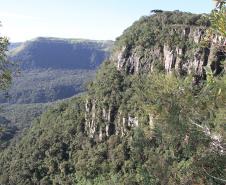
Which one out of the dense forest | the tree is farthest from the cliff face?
the tree

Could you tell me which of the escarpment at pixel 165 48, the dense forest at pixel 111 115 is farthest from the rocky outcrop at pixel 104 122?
the escarpment at pixel 165 48

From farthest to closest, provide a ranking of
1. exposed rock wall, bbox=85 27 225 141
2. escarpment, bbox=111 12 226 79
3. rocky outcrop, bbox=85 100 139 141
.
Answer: rocky outcrop, bbox=85 100 139 141
escarpment, bbox=111 12 226 79
exposed rock wall, bbox=85 27 225 141

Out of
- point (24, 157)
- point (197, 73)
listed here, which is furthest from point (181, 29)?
point (24, 157)

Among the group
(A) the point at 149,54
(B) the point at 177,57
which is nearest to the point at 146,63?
(A) the point at 149,54

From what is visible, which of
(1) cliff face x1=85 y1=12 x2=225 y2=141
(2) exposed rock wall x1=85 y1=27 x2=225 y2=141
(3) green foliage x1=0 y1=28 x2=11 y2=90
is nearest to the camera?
(3) green foliage x1=0 y1=28 x2=11 y2=90

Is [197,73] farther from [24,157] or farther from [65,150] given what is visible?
[24,157]

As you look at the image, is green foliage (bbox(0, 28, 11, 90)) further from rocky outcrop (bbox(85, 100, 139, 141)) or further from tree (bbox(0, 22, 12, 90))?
rocky outcrop (bbox(85, 100, 139, 141))

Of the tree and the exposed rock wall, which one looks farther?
the exposed rock wall

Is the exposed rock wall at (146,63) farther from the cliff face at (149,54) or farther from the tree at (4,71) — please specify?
the tree at (4,71)
